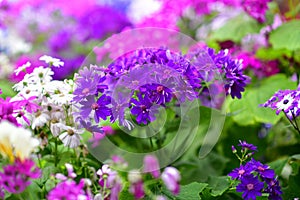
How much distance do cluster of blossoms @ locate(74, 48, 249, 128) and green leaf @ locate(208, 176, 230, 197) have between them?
0.18 meters

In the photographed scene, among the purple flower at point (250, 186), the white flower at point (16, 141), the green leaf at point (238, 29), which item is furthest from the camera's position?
the green leaf at point (238, 29)

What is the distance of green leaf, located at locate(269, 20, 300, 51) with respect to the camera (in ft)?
4.70

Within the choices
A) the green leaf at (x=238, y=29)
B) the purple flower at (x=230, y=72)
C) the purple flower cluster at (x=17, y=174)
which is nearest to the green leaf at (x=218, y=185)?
the purple flower at (x=230, y=72)

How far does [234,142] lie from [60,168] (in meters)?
0.56

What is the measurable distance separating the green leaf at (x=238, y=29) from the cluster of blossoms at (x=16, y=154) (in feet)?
3.32

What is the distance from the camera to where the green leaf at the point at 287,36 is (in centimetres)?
143

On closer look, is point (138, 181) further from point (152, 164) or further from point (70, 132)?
point (70, 132)

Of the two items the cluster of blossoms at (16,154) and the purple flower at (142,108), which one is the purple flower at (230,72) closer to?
the purple flower at (142,108)

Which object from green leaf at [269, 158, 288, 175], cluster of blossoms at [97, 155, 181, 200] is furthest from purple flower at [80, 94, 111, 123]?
green leaf at [269, 158, 288, 175]

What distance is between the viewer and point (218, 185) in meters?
1.11

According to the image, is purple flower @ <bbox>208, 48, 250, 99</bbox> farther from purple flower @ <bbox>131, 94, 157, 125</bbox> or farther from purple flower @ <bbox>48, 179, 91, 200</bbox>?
purple flower @ <bbox>48, 179, 91, 200</bbox>

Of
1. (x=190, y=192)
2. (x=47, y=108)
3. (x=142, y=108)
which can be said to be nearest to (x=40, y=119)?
(x=47, y=108)

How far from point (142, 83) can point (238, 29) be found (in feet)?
2.35

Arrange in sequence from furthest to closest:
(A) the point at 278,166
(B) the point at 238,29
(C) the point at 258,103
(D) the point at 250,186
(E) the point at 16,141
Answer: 1. (B) the point at 238,29
2. (C) the point at 258,103
3. (A) the point at 278,166
4. (D) the point at 250,186
5. (E) the point at 16,141
